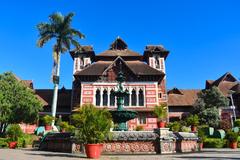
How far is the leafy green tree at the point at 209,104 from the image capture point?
43.7 meters

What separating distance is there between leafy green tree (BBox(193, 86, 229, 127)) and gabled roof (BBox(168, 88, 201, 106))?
359cm

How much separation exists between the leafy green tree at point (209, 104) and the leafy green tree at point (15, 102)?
83.4 feet

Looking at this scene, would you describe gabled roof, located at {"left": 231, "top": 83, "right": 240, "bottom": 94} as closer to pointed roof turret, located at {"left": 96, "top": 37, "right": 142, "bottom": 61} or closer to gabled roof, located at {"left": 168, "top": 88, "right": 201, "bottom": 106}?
gabled roof, located at {"left": 168, "top": 88, "right": 201, "bottom": 106}

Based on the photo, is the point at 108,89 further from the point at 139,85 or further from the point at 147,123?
the point at 147,123

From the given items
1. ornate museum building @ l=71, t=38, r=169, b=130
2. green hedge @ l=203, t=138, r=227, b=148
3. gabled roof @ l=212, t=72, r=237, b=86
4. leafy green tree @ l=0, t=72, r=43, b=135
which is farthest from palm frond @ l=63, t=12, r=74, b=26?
gabled roof @ l=212, t=72, r=237, b=86

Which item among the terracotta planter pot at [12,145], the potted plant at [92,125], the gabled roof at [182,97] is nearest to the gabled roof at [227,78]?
the gabled roof at [182,97]

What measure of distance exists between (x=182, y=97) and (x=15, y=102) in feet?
101

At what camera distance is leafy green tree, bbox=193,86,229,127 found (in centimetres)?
4372

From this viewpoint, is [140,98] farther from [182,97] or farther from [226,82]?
[226,82]

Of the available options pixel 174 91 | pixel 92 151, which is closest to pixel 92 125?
pixel 92 151

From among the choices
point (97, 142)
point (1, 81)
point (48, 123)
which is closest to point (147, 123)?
point (48, 123)

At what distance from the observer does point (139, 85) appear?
41.7 m

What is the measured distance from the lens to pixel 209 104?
46438 millimetres

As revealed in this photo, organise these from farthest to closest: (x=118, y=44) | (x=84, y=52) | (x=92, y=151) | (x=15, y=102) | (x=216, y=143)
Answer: (x=118, y=44), (x=84, y=52), (x=15, y=102), (x=216, y=143), (x=92, y=151)
